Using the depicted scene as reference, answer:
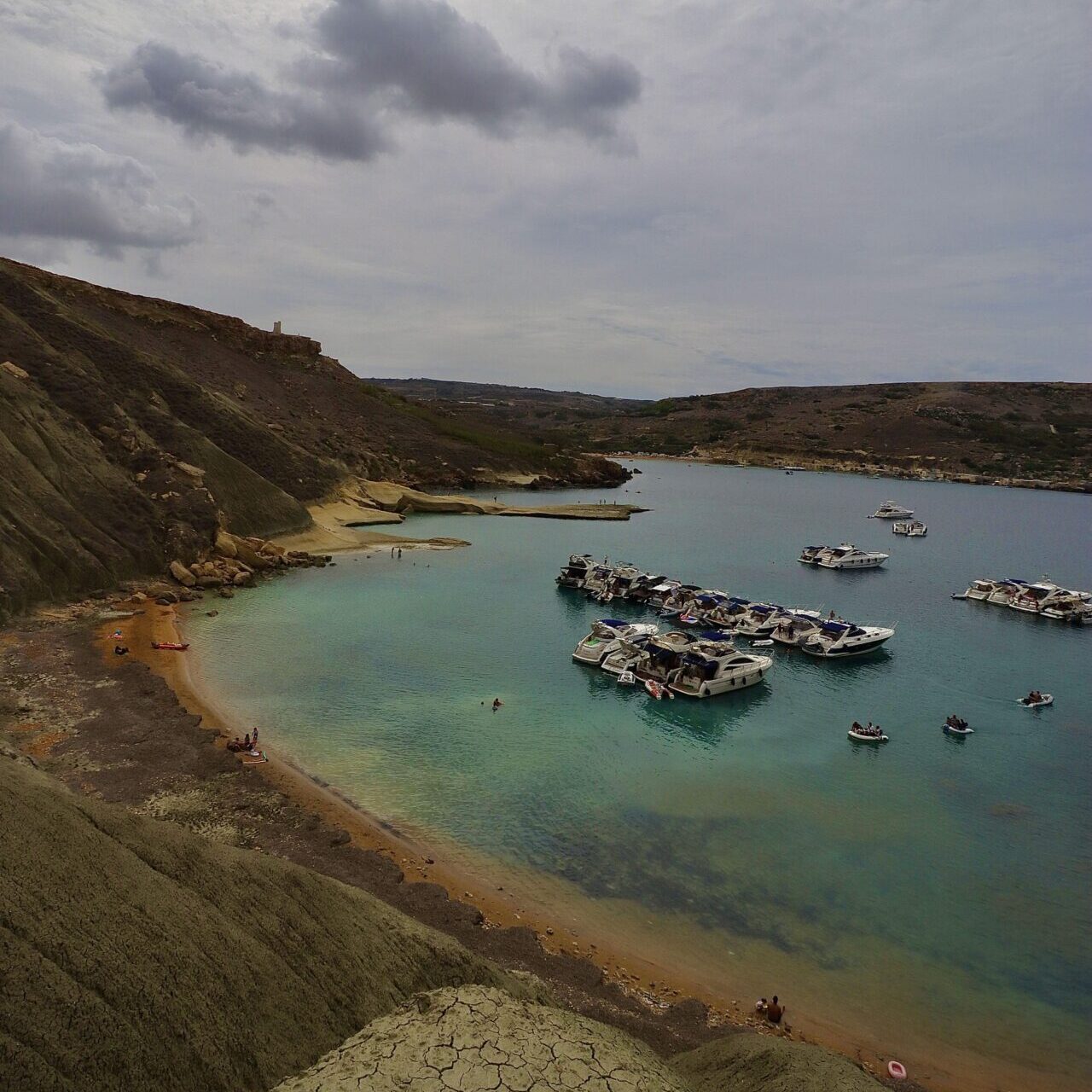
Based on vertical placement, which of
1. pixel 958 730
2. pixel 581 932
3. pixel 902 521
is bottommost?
pixel 581 932

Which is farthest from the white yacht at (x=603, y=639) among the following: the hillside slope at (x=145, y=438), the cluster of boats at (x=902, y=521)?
the cluster of boats at (x=902, y=521)

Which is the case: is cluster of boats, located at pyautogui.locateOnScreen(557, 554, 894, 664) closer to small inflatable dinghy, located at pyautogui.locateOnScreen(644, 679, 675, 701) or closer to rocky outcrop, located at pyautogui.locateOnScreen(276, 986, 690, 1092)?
small inflatable dinghy, located at pyautogui.locateOnScreen(644, 679, 675, 701)

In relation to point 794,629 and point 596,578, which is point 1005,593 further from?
point 596,578

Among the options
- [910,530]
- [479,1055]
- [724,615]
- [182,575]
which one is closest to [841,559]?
[724,615]

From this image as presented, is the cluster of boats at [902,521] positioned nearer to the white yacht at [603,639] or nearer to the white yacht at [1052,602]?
the white yacht at [1052,602]

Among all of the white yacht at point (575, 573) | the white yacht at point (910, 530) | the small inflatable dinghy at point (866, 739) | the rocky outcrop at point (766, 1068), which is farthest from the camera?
the white yacht at point (910, 530)

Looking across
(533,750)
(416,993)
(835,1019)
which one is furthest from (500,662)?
(416,993)
